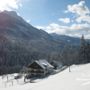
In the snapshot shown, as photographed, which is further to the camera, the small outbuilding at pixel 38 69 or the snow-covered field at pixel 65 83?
the small outbuilding at pixel 38 69

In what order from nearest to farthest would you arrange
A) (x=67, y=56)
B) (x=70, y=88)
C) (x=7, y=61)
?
(x=70, y=88), (x=67, y=56), (x=7, y=61)

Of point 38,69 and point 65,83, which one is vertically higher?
point 38,69

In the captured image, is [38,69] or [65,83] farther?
[38,69]

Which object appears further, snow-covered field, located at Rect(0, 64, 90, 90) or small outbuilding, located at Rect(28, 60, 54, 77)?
small outbuilding, located at Rect(28, 60, 54, 77)

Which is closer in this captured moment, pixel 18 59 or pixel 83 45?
pixel 83 45

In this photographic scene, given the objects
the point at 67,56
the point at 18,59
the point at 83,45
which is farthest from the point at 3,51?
the point at 83,45

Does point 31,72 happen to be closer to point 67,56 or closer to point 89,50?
point 89,50

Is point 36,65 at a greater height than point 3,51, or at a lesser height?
lesser

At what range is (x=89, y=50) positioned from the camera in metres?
91.1

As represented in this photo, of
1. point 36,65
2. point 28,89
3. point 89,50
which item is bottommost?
point 28,89

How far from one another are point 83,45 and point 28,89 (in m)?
62.9

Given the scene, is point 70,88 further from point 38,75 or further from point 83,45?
point 83,45

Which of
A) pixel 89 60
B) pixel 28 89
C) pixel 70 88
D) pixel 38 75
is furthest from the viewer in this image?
pixel 89 60

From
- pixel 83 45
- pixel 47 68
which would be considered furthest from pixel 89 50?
pixel 47 68
